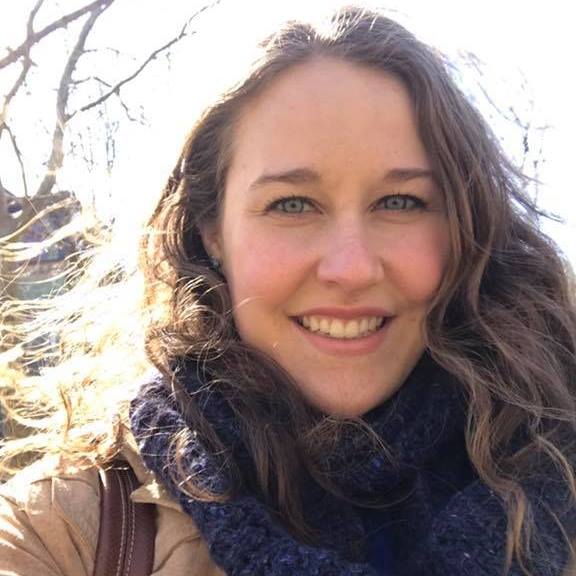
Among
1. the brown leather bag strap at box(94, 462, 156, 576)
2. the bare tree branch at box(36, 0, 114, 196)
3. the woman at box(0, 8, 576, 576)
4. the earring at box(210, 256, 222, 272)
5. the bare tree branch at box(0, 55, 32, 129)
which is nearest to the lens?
the brown leather bag strap at box(94, 462, 156, 576)

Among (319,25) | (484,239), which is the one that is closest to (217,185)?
(319,25)

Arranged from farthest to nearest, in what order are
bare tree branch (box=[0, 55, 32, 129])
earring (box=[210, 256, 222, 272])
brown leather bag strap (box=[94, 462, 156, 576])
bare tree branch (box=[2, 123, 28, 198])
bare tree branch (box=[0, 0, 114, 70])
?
bare tree branch (box=[0, 0, 114, 70]) → bare tree branch (box=[0, 55, 32, 129]) → bare tree branch (box=[2, 123, 28, 198]) → earring (box=[210, 256, 222, 272]) → brown leather bag strap (box=[94, 462, 156, 576])

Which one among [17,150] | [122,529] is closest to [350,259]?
[122,529]

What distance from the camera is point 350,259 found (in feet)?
5.83

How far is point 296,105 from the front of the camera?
1860 millimetres

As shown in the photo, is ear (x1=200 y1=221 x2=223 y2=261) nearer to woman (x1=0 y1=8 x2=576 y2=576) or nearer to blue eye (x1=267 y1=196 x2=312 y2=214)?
woman (x1=0 y1=8 x2=576 y2=576)

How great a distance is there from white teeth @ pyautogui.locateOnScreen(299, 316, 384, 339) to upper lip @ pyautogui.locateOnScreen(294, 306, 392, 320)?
0.04 feet

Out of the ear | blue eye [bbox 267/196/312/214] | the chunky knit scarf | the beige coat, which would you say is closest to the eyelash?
blue eye [bbox 267/196/312/214]

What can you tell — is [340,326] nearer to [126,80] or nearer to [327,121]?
[327,121]

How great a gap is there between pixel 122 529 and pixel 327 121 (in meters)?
1.01

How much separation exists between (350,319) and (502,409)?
1.44 feet

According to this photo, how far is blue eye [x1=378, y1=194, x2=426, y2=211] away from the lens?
1.89m

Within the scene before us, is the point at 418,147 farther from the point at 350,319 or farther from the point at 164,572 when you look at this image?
the point at 164,572

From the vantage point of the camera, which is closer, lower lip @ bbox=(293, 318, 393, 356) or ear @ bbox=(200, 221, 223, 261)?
lower lip @ bbox=(293, 318, 393, 356)
